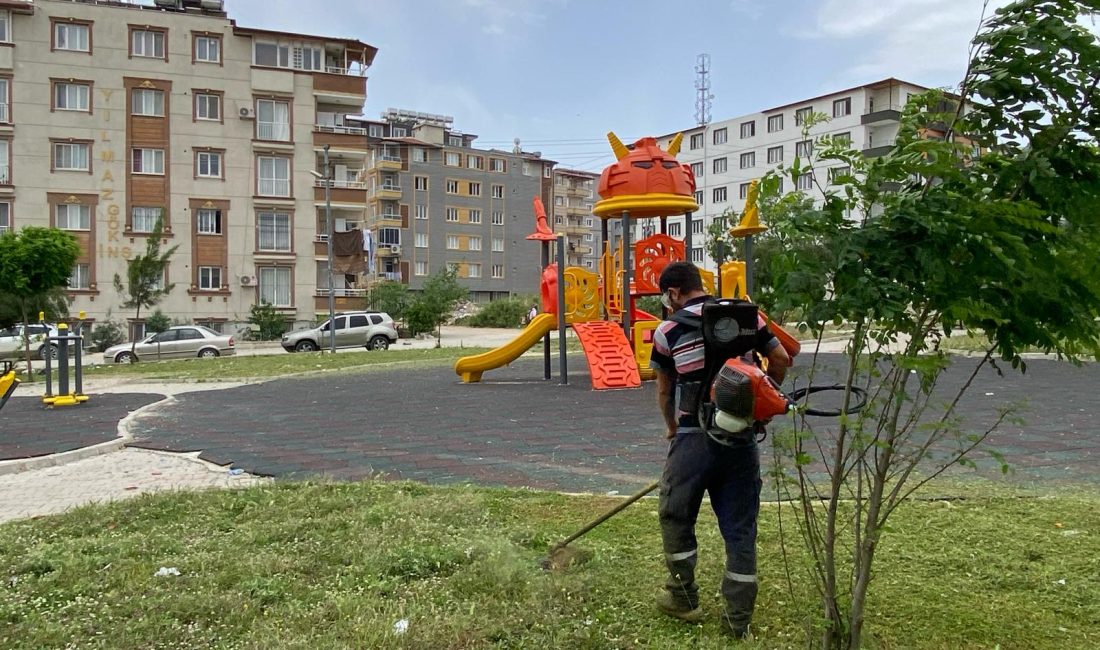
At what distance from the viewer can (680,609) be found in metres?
3.46

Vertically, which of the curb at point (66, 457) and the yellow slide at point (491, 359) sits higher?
the yellow slide at point (491, 359)

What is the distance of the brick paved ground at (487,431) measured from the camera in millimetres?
6840

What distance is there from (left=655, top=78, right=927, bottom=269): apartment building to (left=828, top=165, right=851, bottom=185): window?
152 feet

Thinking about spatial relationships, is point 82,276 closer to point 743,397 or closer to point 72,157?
point 72,157

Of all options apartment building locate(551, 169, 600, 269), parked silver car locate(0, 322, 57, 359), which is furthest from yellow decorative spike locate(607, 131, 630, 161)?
apartment building locate(551, 169, 600, 269)

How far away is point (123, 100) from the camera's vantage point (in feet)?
122

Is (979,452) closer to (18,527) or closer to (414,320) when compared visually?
(18,527)

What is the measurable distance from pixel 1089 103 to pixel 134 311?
133 ft

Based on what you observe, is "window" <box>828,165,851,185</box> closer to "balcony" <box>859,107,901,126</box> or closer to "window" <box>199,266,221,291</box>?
"window" <box>199,266,221,291</box>

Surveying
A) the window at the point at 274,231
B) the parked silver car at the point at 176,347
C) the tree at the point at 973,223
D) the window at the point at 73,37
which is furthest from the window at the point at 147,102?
the tree at the point at 973,223

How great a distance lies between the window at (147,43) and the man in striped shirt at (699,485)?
135 ft

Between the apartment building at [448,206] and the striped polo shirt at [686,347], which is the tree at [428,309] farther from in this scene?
the striped polo shirt at [686,347]

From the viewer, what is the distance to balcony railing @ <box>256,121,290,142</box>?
38.8 m

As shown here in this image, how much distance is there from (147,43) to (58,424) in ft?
110
